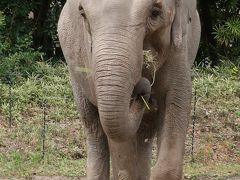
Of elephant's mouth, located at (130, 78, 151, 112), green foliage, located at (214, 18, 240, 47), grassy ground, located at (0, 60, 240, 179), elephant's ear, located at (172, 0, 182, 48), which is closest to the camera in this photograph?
elephant's mouth, located at (130, 78, 151, 112)

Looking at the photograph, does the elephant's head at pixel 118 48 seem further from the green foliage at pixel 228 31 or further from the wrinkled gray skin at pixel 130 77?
the green foliage at pixel 228 31

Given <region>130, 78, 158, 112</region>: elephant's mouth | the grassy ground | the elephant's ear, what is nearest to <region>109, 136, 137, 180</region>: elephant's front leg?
<region>130, 78, 158, 112</region>: elephant's mouth

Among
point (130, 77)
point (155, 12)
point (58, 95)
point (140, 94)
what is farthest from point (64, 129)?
point (130, 77)

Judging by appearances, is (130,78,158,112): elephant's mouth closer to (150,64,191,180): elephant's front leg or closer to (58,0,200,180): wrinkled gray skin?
(58,0,200,180): wrinkled gray skin

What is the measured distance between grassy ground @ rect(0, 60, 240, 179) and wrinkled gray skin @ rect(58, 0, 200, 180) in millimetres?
1999

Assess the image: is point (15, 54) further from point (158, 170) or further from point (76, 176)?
point (158, 170)

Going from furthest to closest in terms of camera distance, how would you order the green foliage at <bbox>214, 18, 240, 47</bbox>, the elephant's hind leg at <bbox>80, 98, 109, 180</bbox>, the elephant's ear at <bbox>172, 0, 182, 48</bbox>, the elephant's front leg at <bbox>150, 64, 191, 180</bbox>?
the green foliage at <bbox>214, 18, 240, 47</bbox>, the elephant's hind leg at <bbox>80, 98, 109, 180</bbox>, the elephant's front leg at <bbox>150, 64, 191, 180</bbox>, the elephant's ear at <bbox>172, 0, 182, 48</bbox>

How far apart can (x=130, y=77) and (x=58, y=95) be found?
5.90 m

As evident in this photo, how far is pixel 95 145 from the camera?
5.91 m

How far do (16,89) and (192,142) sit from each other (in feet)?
9.05

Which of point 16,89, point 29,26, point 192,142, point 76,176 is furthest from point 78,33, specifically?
point 29,26

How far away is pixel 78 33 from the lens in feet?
17.5

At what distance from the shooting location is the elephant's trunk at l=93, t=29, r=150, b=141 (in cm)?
418

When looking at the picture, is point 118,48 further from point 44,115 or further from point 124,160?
point 44,115
